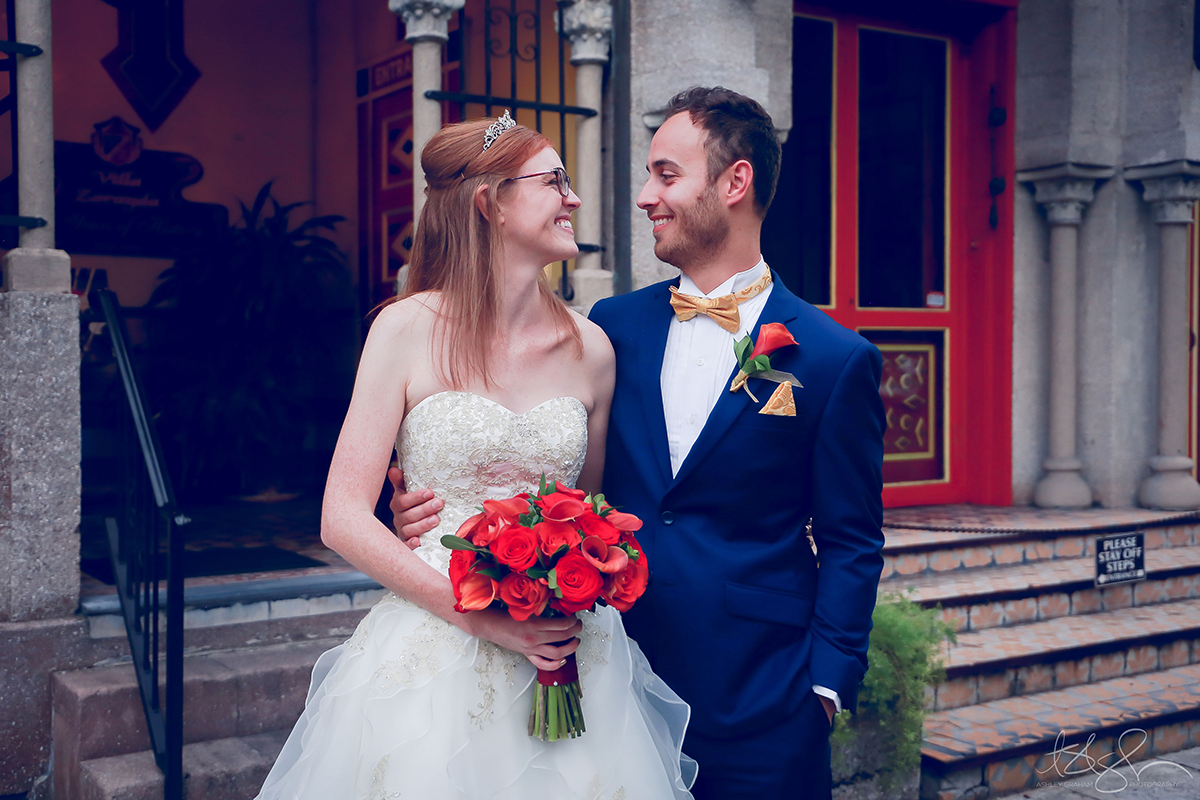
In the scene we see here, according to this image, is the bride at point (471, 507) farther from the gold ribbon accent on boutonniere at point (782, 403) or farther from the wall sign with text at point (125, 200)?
the wall sign with text at point (125, 200)

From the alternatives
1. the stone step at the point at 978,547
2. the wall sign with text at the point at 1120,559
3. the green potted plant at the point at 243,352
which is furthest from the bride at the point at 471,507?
the green potted plant at the point at 243,352

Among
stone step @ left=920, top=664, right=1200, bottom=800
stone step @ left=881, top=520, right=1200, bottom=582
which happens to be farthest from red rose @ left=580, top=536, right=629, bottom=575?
stone step @ left=881, top=520, right=1200, bottom=582

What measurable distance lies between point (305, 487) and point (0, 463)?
3.62 meters

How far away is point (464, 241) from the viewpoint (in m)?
2.15

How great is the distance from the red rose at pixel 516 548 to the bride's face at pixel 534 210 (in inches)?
25.5

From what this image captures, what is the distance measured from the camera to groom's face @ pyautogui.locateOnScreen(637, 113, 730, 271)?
7.22ft

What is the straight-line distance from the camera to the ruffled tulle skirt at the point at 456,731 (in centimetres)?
187

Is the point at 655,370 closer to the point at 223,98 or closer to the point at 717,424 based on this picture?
the point at 717,424

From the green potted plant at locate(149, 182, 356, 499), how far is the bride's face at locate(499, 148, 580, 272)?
4700 millimetres

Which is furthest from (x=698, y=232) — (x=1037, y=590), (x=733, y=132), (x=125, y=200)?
(x=125, y=200)

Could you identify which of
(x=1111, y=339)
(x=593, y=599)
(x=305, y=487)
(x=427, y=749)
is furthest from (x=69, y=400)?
(x=1111, y=339)

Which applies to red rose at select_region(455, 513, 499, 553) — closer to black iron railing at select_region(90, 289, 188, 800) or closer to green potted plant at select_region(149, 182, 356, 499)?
black iron railing at select_region(90, 289, 188, 800)

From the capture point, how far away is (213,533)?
5.50 meters

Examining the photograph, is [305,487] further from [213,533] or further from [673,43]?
[673,43]
